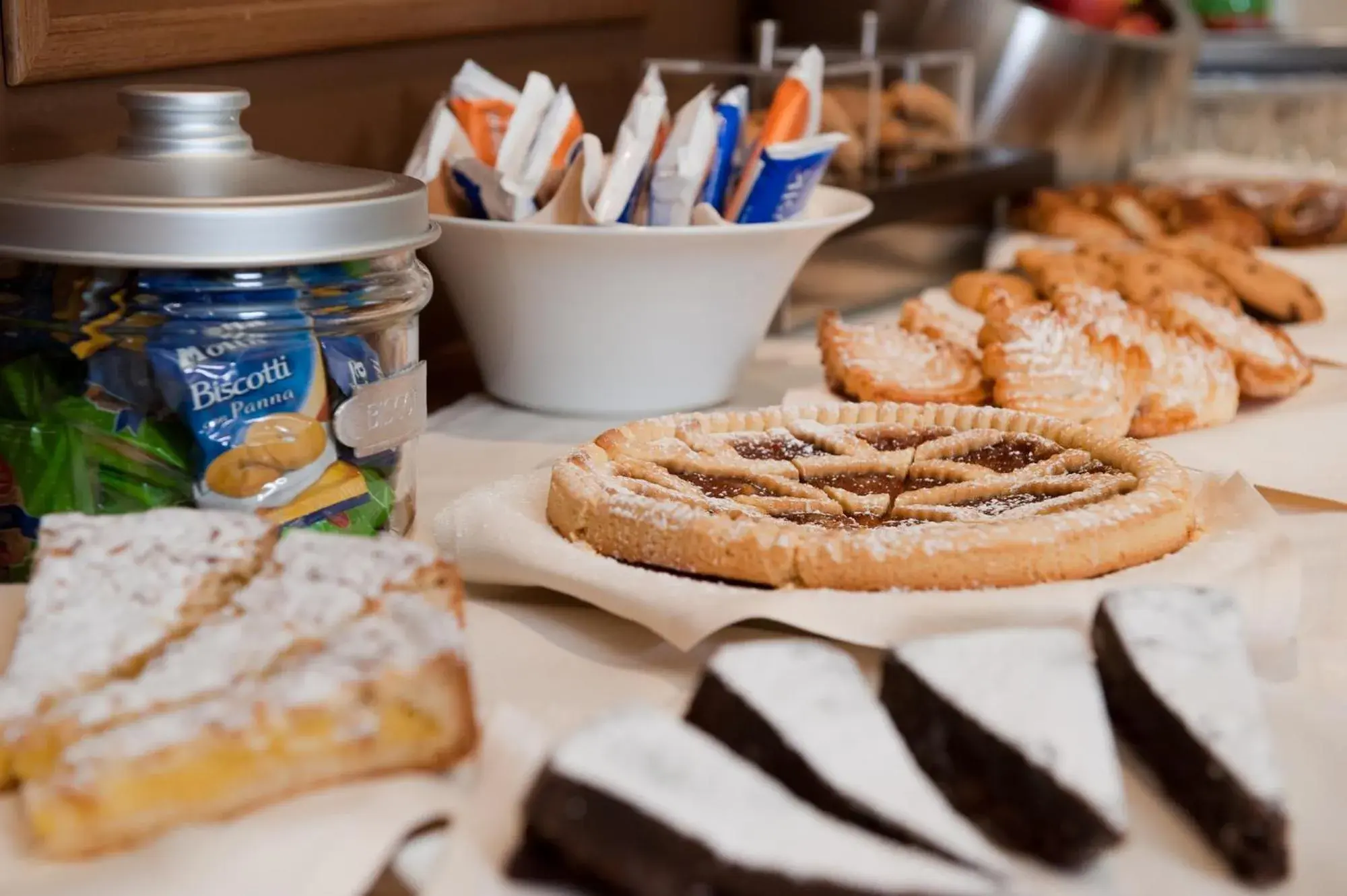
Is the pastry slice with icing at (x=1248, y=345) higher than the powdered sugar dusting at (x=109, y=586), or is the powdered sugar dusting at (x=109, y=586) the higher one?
the powdered sugar dusting at (x=109, y=586)

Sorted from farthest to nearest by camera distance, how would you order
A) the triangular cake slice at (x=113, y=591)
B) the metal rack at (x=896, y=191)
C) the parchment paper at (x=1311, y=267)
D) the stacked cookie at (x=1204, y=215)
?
the stacked cookie at (x=1204, y=215), the metal rack at (x=896, y=191), the parchment paper at (x=1311, y=267), the triangular cake slice at (x=113, y=591)

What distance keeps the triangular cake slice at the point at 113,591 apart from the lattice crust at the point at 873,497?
0.22 metres

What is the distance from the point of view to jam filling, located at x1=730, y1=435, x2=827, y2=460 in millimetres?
962

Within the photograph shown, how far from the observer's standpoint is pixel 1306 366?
131 centimetres

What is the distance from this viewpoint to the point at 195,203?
73cm

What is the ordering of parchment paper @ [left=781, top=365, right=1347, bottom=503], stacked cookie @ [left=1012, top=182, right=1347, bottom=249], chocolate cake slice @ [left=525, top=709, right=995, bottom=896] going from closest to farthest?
1. chocolate cake slice @ [left=525, top=709, right=995, bottom=896]
2. parchment paper @ [left=781, top=365, right=1347, bottom=503]
3. stacked cookie @ [left=1012, top=182, right=1347, bottom=249]

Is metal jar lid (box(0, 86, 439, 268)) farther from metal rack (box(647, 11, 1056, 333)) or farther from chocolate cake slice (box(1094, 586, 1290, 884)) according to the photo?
metal rack (box(647, 11, 1056, 333))

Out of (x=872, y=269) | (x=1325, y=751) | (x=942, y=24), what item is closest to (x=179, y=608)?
(x=1325, y=751)

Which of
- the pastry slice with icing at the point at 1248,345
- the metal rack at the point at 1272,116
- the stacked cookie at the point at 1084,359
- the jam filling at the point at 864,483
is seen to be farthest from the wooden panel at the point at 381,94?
the metal rack at the point at 1272,116

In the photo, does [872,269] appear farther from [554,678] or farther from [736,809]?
[736,809]

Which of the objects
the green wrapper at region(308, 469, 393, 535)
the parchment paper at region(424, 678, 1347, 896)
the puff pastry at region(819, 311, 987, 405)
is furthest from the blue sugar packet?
the parchment paper at region(424, 678, 1347, 896)

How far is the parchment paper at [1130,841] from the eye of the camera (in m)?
0.54

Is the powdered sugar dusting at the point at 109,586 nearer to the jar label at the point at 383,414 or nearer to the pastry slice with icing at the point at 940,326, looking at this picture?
the jar label at the point at 383,414

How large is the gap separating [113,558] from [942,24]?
5.54ft
